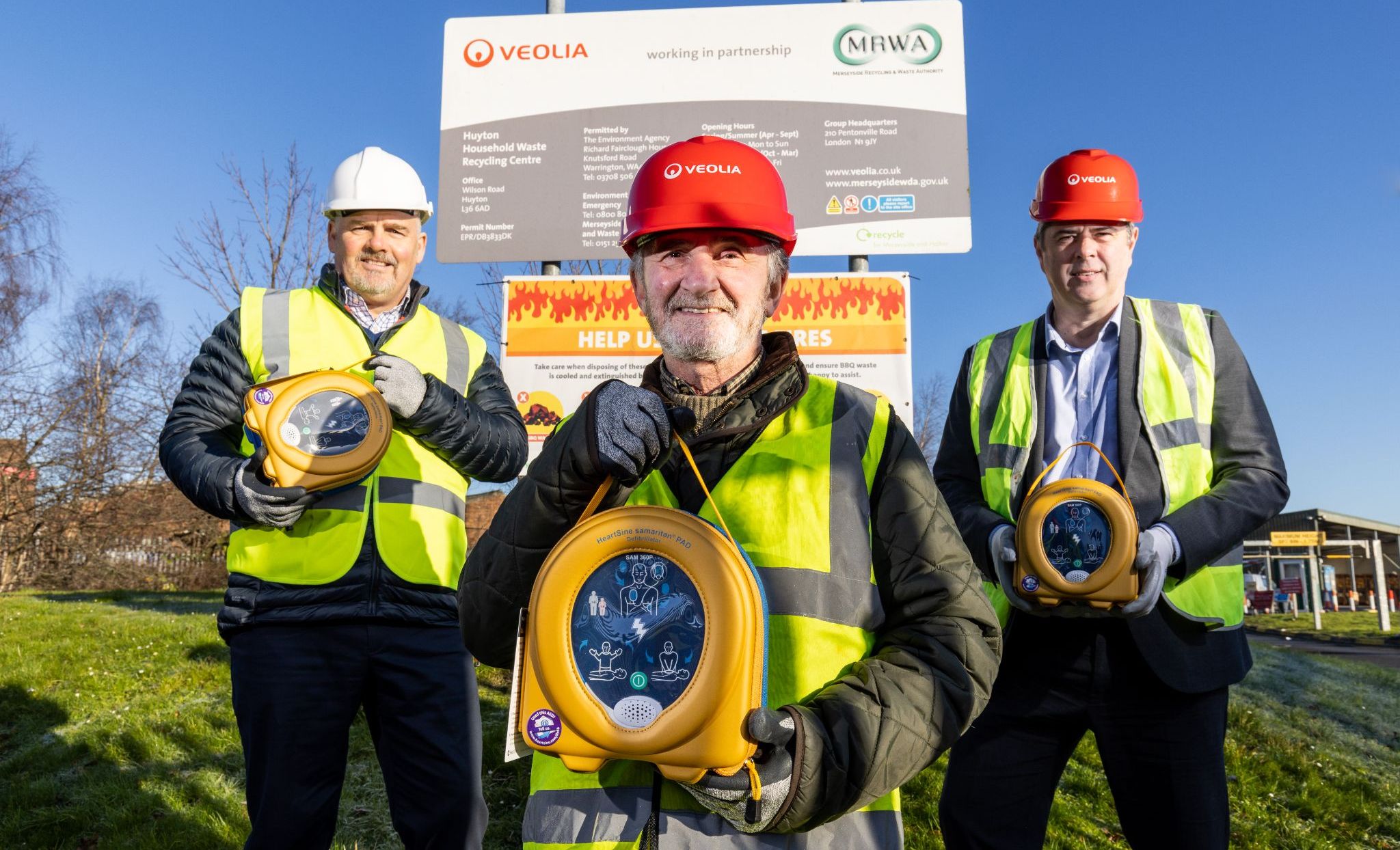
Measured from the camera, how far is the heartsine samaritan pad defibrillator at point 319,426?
100 inches

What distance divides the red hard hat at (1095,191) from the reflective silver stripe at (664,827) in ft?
5.84

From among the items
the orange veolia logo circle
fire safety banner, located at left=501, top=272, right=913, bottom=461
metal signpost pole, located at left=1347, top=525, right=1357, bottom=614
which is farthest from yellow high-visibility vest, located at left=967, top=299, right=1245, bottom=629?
metal signpost pole, located at left=1347, top=525, right=1357, bottom=614

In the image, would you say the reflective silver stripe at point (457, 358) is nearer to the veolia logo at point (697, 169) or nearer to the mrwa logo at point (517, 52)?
the veolia logo at point (697, 169)

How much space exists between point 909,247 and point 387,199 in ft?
10.3

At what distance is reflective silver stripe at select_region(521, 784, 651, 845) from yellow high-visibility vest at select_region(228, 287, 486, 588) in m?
1.32

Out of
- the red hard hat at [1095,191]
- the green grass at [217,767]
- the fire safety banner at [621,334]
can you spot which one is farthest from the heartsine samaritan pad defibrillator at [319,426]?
the fire safety banner at [621,334]

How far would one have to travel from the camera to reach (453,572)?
281 cm

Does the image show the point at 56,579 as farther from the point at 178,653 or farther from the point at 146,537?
the point at 178,653

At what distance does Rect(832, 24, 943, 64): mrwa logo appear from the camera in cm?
535

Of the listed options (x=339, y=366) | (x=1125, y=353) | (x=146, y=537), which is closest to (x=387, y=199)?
(x=339, y=366)

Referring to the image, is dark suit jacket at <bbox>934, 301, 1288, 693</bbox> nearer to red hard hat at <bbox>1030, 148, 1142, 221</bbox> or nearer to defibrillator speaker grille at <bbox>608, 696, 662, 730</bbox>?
red hard hat at <bbox>1030, 148, 1142, 221</bbox>

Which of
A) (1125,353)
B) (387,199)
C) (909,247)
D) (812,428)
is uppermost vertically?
(909,247)

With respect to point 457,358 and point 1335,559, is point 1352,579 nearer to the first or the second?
point 1335,559

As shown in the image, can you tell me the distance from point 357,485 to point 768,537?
161 centimetres
